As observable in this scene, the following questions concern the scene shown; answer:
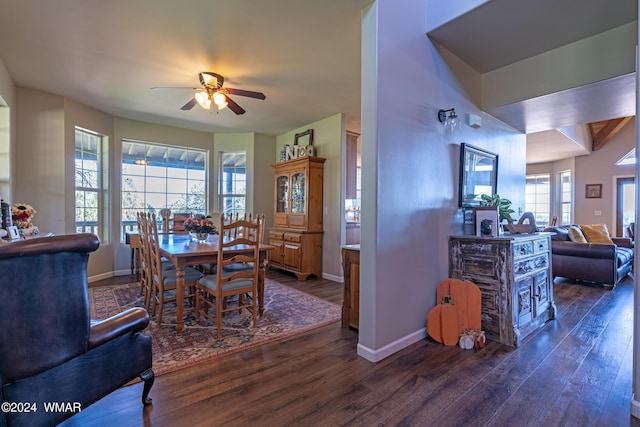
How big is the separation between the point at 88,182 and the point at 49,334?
437 cm

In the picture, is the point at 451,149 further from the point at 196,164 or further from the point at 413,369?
the point at 196,164

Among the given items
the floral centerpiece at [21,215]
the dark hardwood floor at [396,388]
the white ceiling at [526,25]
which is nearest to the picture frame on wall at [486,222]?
the dark hardwood floor at [396,388]

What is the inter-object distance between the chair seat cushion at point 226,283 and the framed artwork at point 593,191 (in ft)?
31.0

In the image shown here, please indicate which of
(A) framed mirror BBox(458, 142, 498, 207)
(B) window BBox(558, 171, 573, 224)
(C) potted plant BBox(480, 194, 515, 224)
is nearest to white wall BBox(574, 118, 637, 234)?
(B) window BBox(558, 171, 573, 224)

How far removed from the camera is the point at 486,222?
2.85m

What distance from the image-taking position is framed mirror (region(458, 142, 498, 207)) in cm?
304

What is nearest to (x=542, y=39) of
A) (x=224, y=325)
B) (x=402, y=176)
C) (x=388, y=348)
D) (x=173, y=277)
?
(x=402, y=176)

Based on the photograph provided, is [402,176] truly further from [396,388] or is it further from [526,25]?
[526,25]

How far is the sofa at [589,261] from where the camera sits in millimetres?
4223

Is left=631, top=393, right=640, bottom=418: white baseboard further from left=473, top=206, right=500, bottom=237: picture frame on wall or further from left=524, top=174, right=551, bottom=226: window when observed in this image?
left=524, top=174, right=551, bottom=226: window

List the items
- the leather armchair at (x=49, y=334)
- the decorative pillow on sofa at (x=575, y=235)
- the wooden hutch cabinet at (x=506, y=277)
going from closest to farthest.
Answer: the leather armchair at (x=49, y=334) < the wooden hutch cabinet at (x=506, y=277) < the decorative pillow on sofa at (x=575, y=235)

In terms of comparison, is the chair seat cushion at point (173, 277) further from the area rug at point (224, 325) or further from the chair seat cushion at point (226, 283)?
the area rug at point (224, 325)

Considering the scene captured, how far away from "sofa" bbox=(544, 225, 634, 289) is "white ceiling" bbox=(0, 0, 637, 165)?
6.42 ft

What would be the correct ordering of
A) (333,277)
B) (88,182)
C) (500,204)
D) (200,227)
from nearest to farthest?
1. (500,204)
2. (200,227)
3. (88,182)
4. (333,277)
